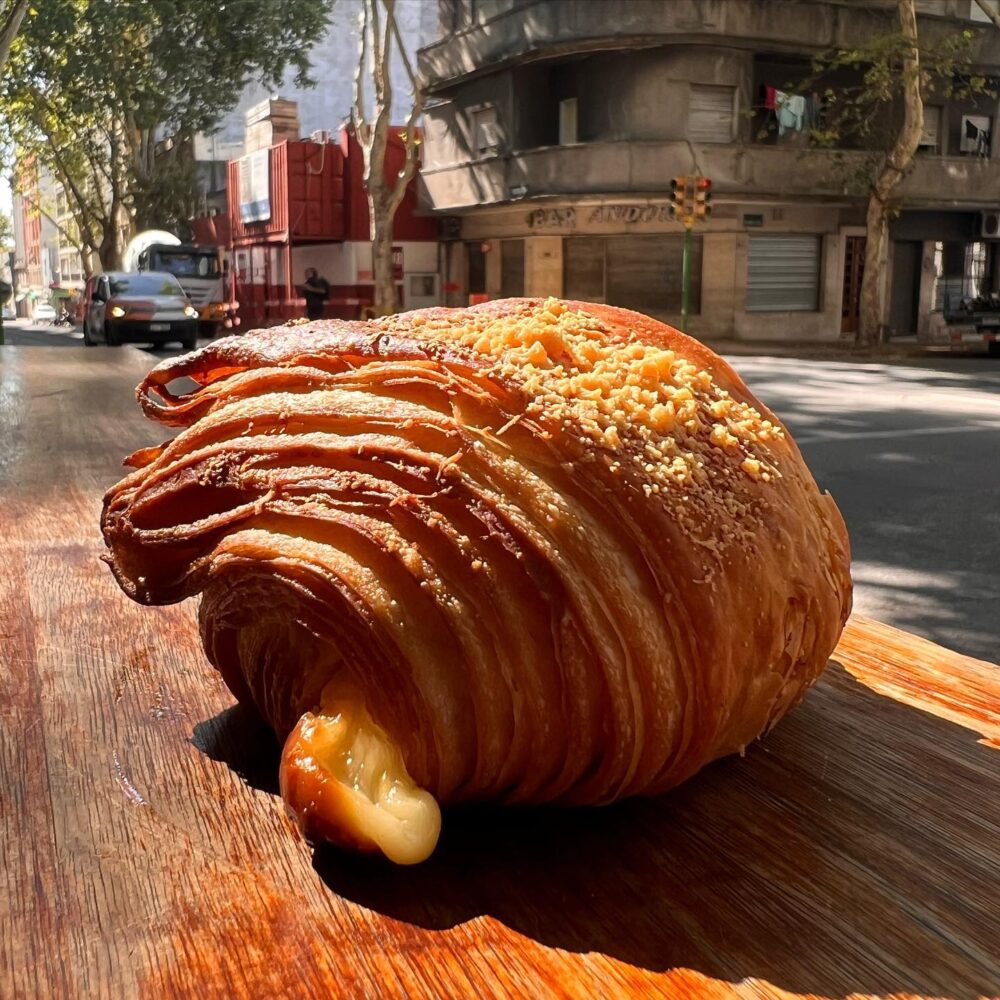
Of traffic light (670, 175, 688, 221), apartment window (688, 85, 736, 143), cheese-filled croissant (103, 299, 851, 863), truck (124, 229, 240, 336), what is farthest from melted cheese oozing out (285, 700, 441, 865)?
truck (124, 229, 240, 336)

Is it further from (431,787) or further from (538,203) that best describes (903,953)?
(538,203)

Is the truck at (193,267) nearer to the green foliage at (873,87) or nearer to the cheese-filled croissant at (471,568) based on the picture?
the green foliage at (873,87)

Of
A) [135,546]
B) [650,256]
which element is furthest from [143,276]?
[135,546]

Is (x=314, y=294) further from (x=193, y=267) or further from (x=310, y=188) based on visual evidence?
(x=193, y=267)

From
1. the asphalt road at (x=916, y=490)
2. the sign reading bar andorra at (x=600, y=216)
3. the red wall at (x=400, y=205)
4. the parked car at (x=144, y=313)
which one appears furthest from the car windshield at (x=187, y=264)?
the asphalt road at (x=916, y=490)

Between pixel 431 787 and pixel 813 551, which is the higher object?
pixel 813 551
